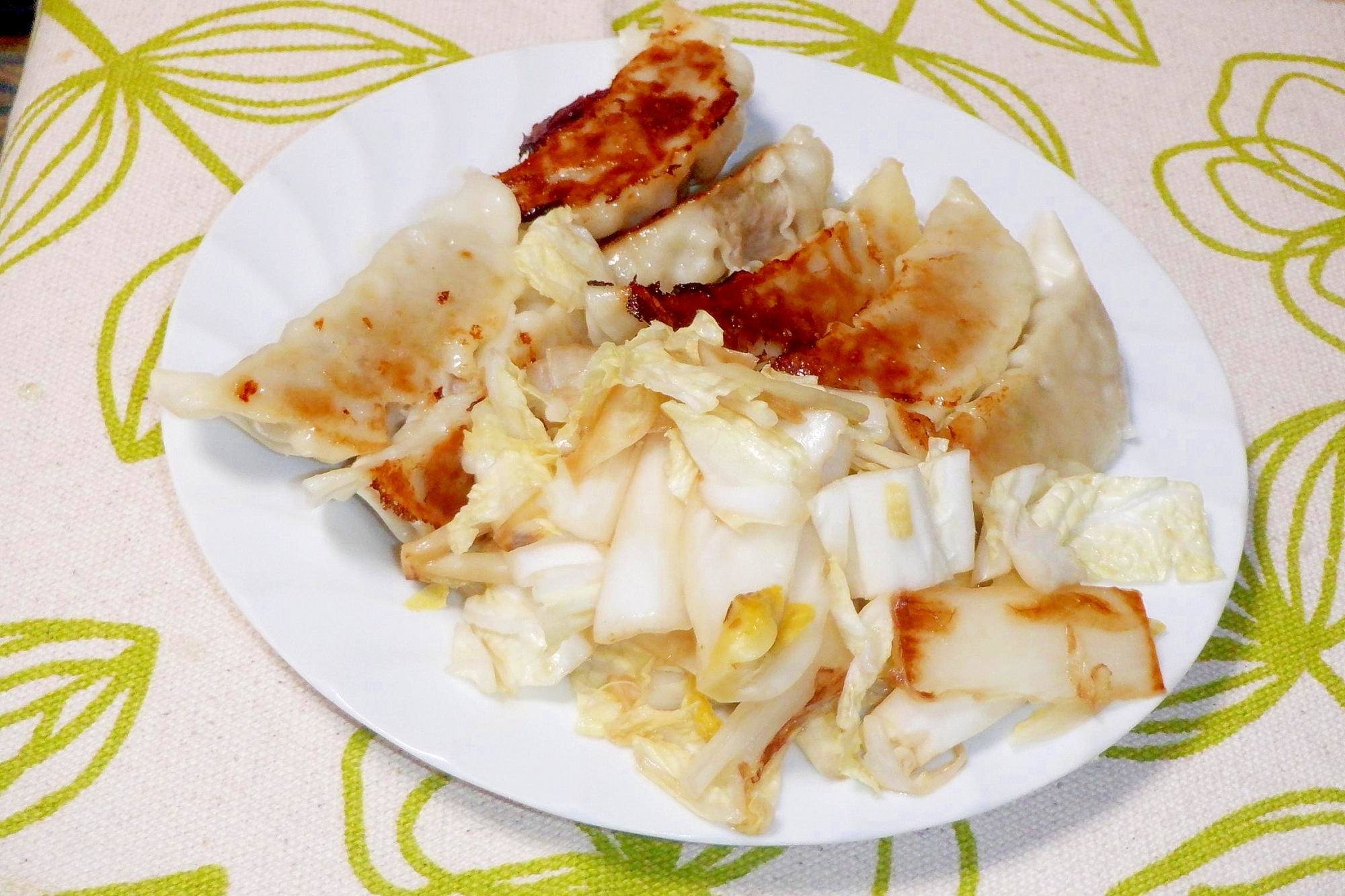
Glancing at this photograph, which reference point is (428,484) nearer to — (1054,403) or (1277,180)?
(1054,403)

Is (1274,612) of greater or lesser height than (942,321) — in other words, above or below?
below

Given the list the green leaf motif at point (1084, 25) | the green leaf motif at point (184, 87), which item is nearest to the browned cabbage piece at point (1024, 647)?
the green leaf motif at point (184, 87)

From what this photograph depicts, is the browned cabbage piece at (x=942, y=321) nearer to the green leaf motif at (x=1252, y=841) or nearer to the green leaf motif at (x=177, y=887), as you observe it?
the green leaf motif at (x=1252, y=841)

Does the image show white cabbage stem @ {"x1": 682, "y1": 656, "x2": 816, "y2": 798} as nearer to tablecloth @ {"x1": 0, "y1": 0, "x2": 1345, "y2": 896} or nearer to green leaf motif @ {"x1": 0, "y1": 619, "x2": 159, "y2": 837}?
tablecloth @ {"x1": 0, "y1": 0, "x2": 1345, "y2": 896}

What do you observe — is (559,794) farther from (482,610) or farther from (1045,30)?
(1045,30)

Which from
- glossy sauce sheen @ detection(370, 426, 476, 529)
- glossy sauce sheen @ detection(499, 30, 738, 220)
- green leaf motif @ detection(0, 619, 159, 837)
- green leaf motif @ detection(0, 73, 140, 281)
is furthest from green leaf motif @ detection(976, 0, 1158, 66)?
green leaf motif @ detection(0, 619, 159, 837)

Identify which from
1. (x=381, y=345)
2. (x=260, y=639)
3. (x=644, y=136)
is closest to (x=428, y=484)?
(x=381, y=345)

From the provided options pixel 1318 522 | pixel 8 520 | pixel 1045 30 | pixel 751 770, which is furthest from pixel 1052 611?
pixel 1045 30
